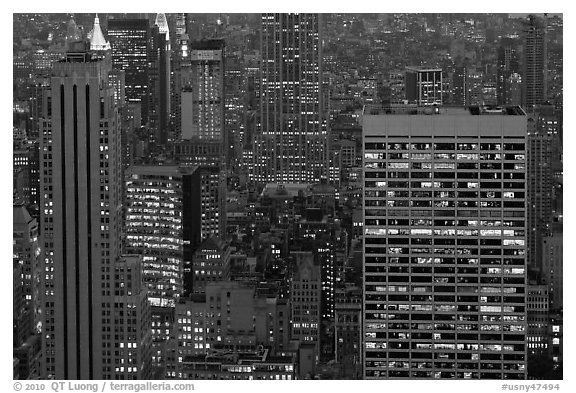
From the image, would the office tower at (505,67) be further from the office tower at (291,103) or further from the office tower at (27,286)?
the office tower at (27,286)

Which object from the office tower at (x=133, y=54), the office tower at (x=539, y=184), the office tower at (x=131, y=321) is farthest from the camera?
the office tower at (x=133, y=54)

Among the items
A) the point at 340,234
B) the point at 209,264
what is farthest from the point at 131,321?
the point at 340,234

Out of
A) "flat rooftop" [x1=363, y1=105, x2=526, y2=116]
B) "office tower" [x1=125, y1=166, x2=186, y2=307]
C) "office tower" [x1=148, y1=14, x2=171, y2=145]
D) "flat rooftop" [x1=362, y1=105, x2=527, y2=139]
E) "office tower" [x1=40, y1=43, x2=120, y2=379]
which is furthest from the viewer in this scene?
"office tower" [x1=148, y1=14, x2=171, y2=145]

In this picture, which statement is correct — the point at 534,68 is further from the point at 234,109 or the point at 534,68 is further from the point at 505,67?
the point at 234,109

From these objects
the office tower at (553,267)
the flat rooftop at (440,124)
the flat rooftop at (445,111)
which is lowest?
the office tower at (553,267)

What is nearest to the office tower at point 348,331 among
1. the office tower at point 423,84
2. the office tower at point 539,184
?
the office tower at point 539,184

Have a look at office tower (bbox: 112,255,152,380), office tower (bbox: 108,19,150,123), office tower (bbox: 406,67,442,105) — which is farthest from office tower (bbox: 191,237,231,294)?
office tower (bbox: 406,67,442,105)

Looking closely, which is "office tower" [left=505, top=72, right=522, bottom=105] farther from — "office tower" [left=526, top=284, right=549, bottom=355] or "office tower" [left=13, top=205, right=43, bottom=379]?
"office tower" [left=13, top=205, right=43, bottom=379]
